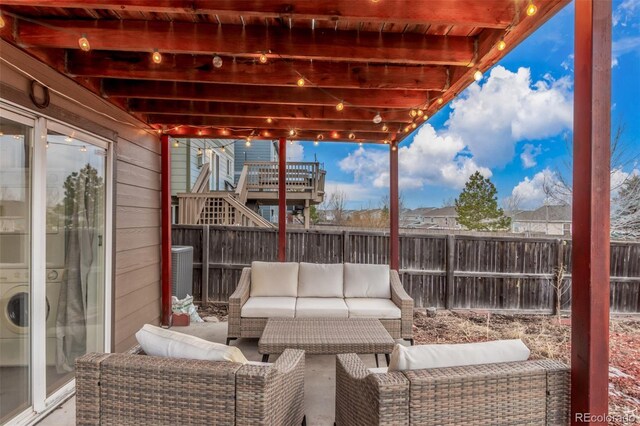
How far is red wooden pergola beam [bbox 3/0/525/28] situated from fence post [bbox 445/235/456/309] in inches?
158

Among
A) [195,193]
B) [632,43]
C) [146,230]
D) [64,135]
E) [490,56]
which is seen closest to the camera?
[490,56]

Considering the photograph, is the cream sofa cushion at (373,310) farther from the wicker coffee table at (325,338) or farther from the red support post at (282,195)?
the red support post at (282,195)

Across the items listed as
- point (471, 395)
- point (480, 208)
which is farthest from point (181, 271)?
point (480, 208)

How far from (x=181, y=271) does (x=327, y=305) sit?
8.10 feet

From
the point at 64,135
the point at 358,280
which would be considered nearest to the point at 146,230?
the point at 64,135

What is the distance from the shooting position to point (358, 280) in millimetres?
4270

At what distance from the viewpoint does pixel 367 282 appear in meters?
4.26

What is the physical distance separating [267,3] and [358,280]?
3255mm

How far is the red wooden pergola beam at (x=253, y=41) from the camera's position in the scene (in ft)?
7.34

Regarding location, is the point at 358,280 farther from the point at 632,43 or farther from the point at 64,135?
the point at 632,43

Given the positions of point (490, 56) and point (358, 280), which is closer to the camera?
point (490, 56)

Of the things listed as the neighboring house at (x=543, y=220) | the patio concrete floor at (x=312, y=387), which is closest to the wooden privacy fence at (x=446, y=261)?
the patio concrete floor at (x=312, y=387)

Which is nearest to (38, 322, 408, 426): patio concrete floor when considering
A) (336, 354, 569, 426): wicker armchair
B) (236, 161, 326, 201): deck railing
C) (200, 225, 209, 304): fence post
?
(336, 354, 569, 426): wicker armchair

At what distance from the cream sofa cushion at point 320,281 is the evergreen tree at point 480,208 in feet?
16.4
